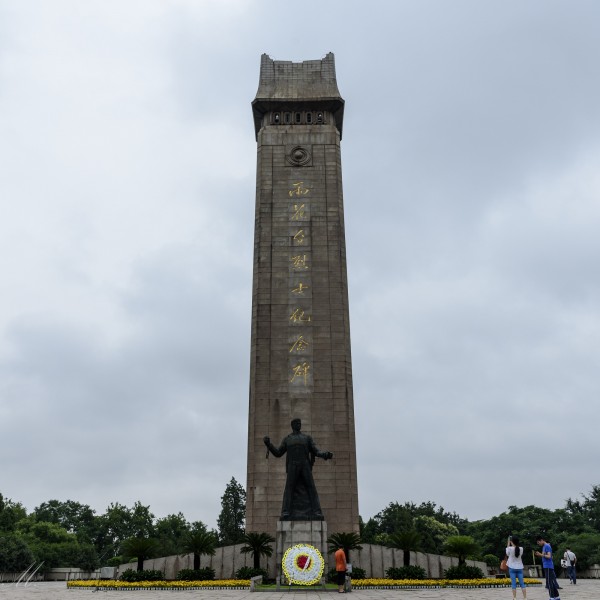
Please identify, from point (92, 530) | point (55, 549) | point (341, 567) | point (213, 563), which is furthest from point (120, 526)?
point (341, 567)

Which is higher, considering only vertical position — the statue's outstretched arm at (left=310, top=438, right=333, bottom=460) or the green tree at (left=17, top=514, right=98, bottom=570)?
the statue's outstretched arm at (left=310, top=438, right=333, bottom=460)

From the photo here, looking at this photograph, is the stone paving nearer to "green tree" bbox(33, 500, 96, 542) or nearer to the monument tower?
the monument tower

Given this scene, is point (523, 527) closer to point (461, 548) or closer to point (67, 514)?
point (461, 548)

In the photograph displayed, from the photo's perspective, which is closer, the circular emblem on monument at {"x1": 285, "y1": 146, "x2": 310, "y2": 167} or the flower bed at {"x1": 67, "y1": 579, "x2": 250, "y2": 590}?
the flower bed at {"x1": 67, "y1": 579, "x2": 250, "y2": 590}

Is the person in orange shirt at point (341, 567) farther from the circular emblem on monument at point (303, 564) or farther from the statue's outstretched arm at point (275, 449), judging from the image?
the statue's outstretched arm at point (275, 449)

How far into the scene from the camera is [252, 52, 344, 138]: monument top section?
47938 mm

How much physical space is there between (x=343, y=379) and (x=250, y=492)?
9138mm

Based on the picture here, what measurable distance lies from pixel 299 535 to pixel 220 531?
61864 mm

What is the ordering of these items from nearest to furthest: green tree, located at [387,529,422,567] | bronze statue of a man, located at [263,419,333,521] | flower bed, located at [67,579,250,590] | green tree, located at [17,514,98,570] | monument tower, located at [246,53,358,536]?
bronze statue of a man, located at [263,419,333,521] → flower bed, located at [67,579,250,590] → green tree, located at [387,529,422,567] → monument tower, located at [246,53,358,536] → green tree, located at [17,514,98,570]

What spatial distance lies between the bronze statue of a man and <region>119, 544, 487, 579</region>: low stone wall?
1130 cm

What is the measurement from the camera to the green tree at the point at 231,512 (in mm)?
79562

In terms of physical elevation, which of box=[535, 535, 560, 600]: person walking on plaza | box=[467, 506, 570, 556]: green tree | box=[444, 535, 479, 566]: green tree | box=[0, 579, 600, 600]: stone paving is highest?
box=[467, 506, 570, 556]: green tree

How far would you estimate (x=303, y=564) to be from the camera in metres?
22.1

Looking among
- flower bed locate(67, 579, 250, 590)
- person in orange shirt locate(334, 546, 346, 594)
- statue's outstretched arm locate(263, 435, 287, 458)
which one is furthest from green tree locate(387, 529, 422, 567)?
statue's outstretched arm locate(263, 435, 287, 458)
